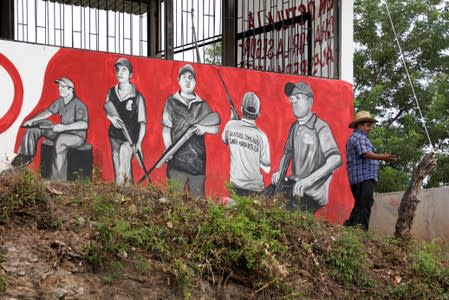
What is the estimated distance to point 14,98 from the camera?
9172 millimetres

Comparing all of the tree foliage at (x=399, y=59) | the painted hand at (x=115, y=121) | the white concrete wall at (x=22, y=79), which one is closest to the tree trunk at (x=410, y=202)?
the painted hand at (x=115, y=121)

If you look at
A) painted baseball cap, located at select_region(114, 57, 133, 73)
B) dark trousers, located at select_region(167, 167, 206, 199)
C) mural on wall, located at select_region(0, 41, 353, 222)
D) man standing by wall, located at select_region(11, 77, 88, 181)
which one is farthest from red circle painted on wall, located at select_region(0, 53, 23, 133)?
dark trousers, located at select_region(167, 167, 206, 199)

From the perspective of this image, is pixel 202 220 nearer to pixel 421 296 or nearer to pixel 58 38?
pixel 421 296

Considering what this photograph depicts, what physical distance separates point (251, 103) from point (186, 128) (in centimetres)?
95

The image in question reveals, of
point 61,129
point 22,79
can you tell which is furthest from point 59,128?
point 22,79

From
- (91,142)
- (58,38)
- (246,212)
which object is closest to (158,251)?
(246,212)

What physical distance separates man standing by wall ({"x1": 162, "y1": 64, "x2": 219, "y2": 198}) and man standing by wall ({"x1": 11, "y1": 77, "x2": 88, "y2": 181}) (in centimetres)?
100

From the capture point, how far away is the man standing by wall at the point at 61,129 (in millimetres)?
9188

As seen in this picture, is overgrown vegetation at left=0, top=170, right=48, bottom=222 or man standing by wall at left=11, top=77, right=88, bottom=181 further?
man standing by wall at left=11, top=77, right=88, bottom=181

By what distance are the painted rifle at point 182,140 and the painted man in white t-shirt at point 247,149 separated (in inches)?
7.5

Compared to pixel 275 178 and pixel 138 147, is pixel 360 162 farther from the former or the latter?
pixel 138 147

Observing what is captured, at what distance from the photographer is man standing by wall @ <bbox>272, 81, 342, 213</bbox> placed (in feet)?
35.3

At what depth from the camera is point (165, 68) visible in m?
10.1

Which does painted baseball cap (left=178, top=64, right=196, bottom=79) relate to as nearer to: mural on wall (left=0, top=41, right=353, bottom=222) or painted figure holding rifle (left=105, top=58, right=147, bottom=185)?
mural on wall (left=0, top=41, right=353, bottom=222)
